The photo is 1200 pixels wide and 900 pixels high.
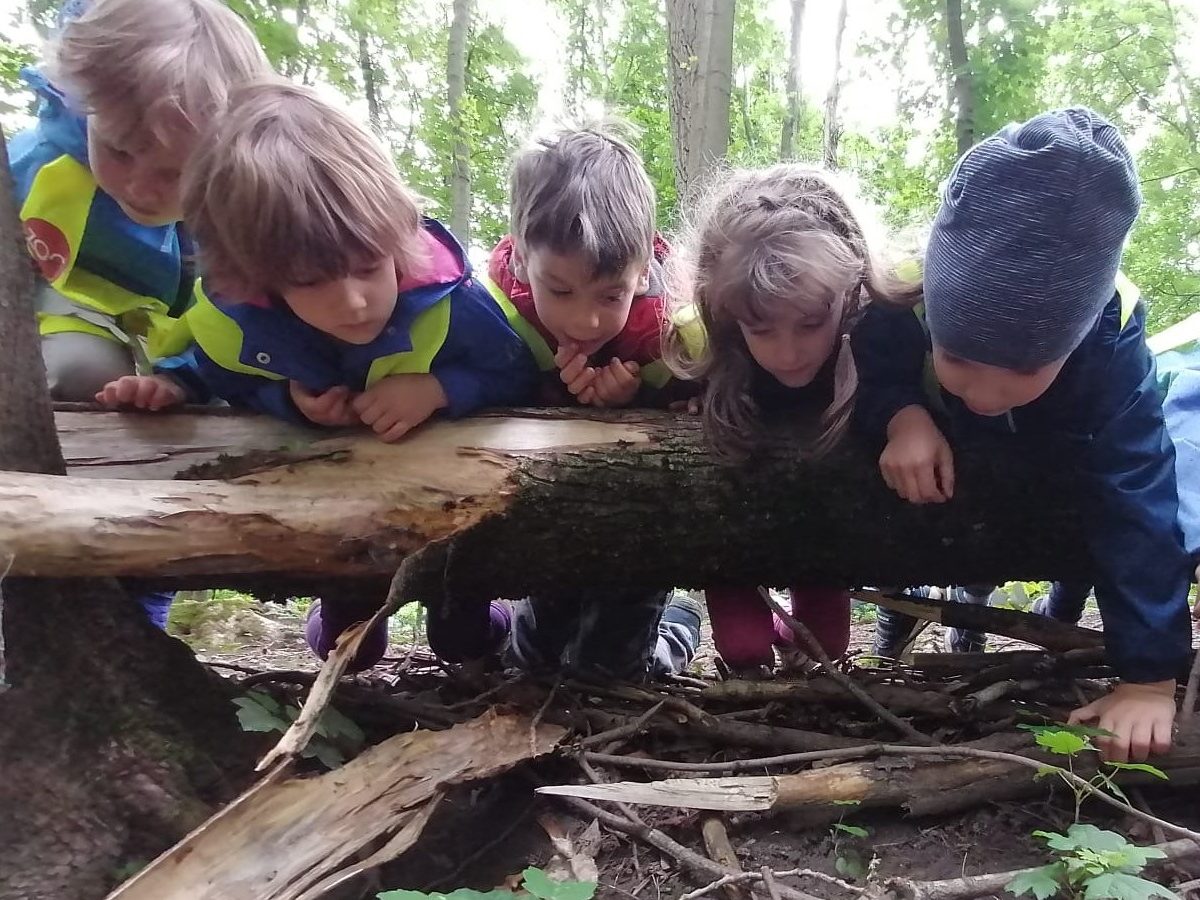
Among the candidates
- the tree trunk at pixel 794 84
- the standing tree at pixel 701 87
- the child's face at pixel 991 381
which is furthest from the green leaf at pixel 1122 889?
the tree trunk at pixel 794 84

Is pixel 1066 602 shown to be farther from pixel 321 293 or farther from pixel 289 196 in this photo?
pixel 289 196

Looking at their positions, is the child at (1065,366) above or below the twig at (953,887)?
above

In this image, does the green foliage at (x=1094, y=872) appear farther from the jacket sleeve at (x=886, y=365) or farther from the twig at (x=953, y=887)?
the jacket sleeve at (x=886, y=365)

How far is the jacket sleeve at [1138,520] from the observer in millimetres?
1843

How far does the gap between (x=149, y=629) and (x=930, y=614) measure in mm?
2105

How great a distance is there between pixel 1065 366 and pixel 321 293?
1.70 metres

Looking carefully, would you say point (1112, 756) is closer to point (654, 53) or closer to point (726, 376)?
point (726, 376)

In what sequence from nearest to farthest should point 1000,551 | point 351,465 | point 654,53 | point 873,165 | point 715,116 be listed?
point 351,465
point 1000,551
point 715,116
point 654,53
point 873,165

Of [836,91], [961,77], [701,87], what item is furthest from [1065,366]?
[836,91]

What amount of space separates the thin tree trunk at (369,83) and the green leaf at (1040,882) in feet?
43.6

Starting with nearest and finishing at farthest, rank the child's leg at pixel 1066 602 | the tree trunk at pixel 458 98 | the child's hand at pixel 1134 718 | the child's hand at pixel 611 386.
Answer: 1. the child's hand at pixel 1134 718
2. the child's hand at pixel 611 386
3. the child's leg at pixel 1066 602
4. the tree trunk at pixel 458 98

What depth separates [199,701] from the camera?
5.90 feet

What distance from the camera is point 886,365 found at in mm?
2037

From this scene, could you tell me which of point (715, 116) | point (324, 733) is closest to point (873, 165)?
point (715, 116)
